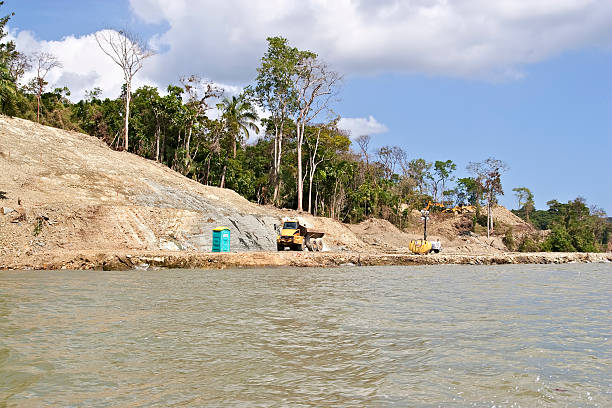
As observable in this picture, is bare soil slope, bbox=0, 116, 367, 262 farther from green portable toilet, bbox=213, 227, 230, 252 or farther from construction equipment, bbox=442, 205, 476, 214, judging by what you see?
construction equipment, bbox=442, 205, 476, 214

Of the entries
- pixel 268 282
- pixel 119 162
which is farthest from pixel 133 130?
pixel 268 282

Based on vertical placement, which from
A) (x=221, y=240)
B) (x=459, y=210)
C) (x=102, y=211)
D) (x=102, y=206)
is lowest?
(x=221, y=240)

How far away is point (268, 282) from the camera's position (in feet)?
50.0

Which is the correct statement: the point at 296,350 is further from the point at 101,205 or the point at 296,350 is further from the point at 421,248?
the point at 421,248

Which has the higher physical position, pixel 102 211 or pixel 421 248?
pixel 102 211

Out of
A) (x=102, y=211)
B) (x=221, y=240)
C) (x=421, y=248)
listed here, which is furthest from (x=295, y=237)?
(x=102, y=211)

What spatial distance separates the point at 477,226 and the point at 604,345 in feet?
209

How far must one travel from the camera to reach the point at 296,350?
20.8 feet

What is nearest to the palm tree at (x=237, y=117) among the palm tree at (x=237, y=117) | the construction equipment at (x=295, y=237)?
the palm tree at (x=237, y=117)

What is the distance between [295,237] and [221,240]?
5.99 m

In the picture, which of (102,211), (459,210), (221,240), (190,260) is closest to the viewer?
(190,260)

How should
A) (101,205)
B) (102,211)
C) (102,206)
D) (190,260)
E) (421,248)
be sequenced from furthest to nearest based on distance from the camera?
(421,248) < (101,205) < (102,206) < (102,211) < (190,260)

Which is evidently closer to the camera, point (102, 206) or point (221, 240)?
point (102, 206)

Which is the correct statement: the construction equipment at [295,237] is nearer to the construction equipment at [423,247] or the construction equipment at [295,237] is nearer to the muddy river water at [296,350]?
the construction equipment at [423,247]
